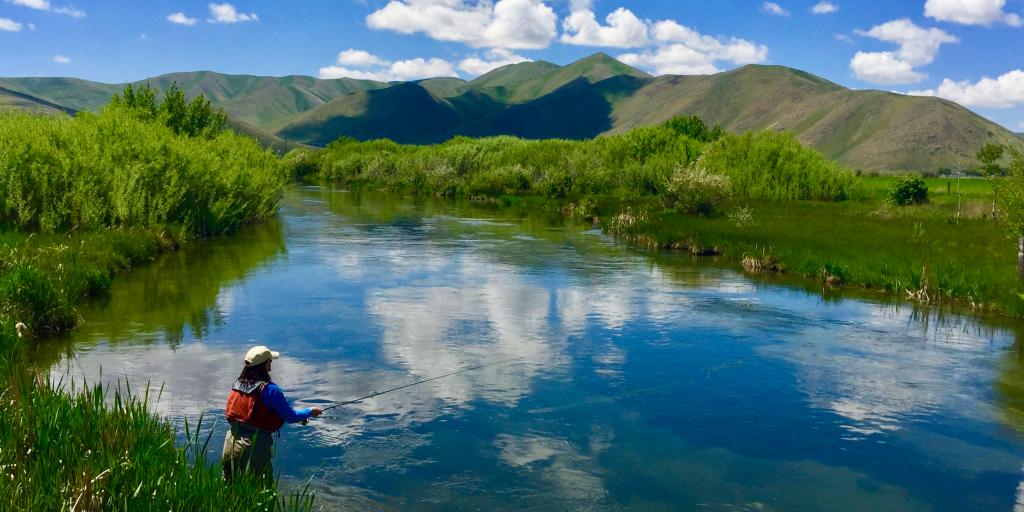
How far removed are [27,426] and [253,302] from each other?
16.8 meters

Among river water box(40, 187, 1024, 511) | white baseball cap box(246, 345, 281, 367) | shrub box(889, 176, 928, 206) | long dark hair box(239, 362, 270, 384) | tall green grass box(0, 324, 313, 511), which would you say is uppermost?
shrub box(889, 176, 928, 206)

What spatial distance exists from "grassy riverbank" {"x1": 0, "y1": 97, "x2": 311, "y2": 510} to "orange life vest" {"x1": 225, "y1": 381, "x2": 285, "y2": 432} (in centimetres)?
68

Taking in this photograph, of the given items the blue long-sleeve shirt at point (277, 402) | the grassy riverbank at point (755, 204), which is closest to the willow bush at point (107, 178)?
the grassy riverbank at point (755, 204)

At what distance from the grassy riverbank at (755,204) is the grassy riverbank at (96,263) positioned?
2035 centimetres

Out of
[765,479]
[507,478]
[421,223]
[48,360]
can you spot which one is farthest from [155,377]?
[421,223]

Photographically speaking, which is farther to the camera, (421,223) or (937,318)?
(421,223)

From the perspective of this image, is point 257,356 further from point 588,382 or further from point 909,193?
point 909,193

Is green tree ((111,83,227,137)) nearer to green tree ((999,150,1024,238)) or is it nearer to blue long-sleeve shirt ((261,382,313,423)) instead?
green tree ((999,150,1024,238))

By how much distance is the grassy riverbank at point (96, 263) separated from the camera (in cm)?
827

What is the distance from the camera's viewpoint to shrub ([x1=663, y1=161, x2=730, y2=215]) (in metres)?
53.4

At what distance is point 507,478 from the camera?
12562 millimetres

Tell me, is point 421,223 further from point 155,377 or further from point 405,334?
point 155,377

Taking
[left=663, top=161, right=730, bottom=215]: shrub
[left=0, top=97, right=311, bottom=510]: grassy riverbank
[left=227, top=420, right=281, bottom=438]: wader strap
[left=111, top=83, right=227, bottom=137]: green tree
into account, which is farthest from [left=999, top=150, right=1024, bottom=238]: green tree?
[left=111, top=83, right=227, bottom=137]: green tree

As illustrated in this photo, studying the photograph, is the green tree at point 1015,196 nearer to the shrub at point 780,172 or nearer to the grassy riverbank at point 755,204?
the grassy riverbank at point 755,204
